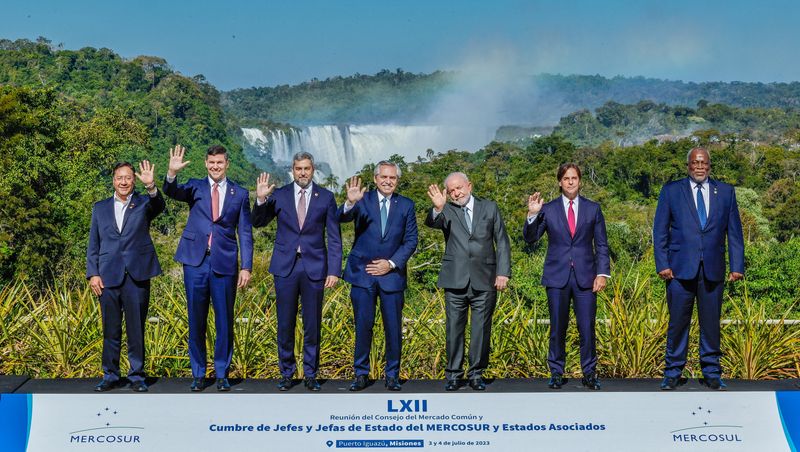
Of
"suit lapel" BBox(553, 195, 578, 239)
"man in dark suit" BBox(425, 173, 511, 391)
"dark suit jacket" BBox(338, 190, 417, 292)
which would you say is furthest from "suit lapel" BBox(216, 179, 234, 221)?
"suit lapel" BBox(553, 195, 578, 239)

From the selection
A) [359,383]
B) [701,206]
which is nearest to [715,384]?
[701,206]

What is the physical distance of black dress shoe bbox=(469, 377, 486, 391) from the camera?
17.3ft

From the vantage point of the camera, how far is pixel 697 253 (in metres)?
5.33

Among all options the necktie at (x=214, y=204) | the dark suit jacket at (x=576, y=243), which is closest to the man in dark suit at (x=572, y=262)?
the dark suit jacket at (x=576, y=243)

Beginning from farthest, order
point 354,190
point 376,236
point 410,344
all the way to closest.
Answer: point 410,344 < point 376,236 < point 354,190

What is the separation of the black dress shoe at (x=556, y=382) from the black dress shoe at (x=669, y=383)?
1.90ft

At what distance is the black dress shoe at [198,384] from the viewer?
17.1 feet

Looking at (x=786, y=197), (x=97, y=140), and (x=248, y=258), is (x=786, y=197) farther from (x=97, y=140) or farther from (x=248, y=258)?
(x=248, y=258)

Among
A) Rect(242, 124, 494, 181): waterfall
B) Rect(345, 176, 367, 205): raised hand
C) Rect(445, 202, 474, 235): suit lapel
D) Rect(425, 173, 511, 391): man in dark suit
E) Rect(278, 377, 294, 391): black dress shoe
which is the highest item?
Rect(242, 124, 494, 181): waterfall

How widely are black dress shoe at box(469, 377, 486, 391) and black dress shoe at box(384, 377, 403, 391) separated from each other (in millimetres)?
424

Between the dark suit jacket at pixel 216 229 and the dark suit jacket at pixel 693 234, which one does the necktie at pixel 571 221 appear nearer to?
the dark suit jacket at pixel 693 234

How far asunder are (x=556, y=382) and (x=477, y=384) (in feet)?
1.51

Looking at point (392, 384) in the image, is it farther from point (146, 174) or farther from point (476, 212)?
point (146, 174)

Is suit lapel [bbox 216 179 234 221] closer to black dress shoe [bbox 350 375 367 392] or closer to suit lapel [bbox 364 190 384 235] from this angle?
suit lapel [bbox 364 190 384 235]
